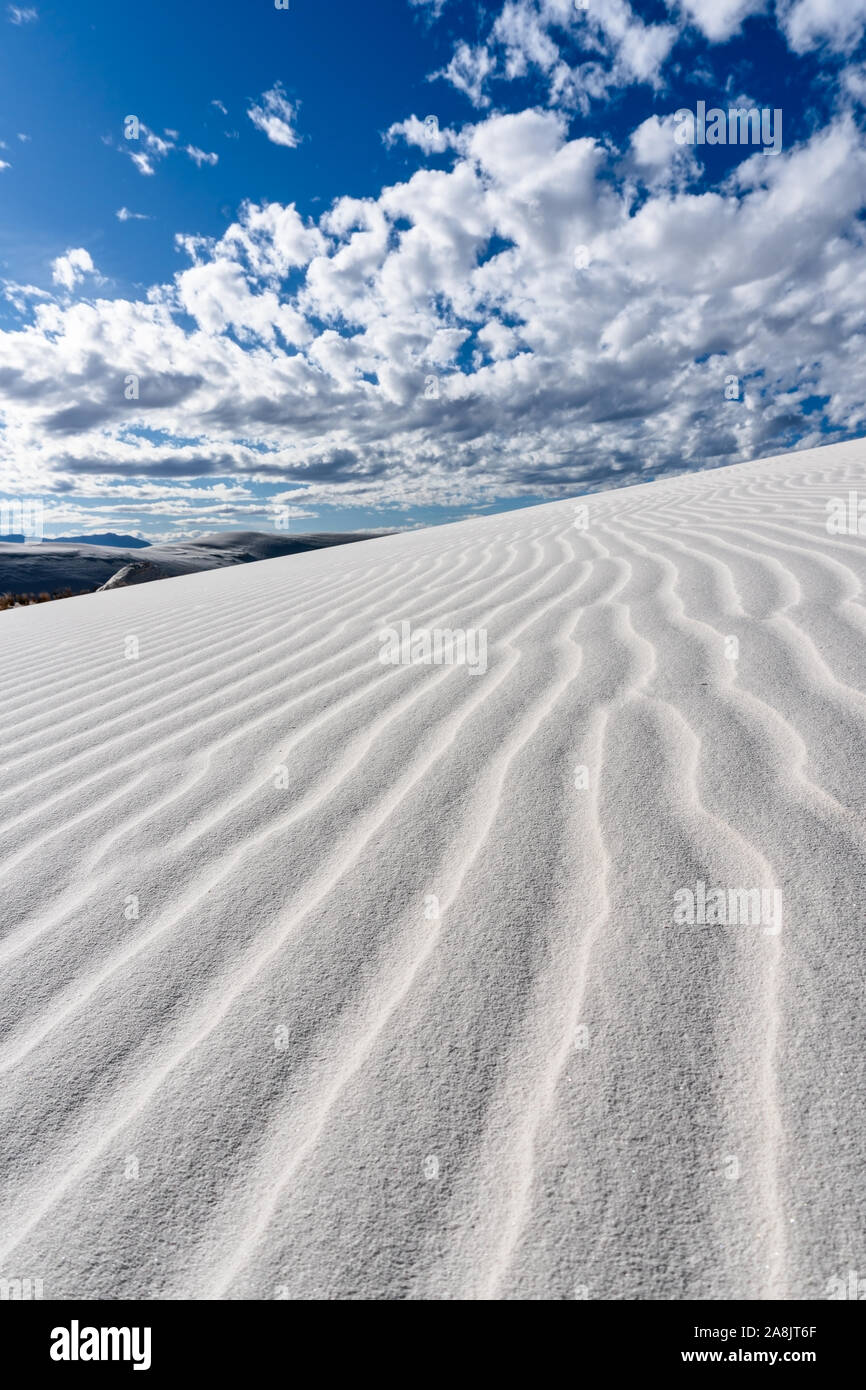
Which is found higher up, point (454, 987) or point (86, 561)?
point (86, 561)

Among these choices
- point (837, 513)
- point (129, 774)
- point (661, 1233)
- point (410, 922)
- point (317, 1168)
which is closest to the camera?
point (661, 1233)

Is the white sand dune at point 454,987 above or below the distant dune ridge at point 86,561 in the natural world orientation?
below

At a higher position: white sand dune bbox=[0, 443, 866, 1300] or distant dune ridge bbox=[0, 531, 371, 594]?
distant dune ridge bbox=[0, 531, 371, 594]

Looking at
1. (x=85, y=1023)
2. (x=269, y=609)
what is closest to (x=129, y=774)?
(x=85, y=1023)

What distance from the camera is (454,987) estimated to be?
4.18 feet

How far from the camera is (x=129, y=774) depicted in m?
2.32

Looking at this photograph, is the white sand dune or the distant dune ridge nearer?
the white sand dune

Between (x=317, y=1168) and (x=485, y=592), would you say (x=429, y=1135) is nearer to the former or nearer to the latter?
(x=317, y=1168)

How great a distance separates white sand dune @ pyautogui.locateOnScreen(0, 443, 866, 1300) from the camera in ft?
3.01

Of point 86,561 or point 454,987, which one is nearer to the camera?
point 454,987

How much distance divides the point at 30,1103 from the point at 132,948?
36 cm

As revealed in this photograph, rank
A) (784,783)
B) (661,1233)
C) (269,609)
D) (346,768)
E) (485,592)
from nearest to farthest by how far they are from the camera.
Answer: (661,1233), (784,783), (346,768), (485,592), (269,609)

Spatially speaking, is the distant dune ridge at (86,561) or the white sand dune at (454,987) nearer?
the white sand dune at (454,987)

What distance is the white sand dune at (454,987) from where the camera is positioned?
92cm
